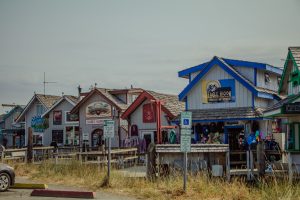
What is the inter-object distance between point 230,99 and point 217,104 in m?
0.96

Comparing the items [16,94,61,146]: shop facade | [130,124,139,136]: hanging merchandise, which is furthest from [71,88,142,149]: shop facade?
[16,94,61,146]: shop facade

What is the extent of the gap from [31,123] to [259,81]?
89.7ft

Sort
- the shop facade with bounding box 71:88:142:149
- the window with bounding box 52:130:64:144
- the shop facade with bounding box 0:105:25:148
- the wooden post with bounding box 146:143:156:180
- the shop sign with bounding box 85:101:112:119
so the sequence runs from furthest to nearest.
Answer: the shop facade with bounding box 0:105:25:148
the window with bounding box 52:130:64:144
the shop sign with bounding box 85:101:112:119
the shop facade with bounding box 71:88:142:149
the wooden post with bounding box 146:143:156:180

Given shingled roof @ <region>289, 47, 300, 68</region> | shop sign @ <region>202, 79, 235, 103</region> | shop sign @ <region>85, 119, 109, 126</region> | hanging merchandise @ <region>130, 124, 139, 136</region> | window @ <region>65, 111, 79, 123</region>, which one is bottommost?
hanging merchandise @ <region>130, 124, 139, 136</region>

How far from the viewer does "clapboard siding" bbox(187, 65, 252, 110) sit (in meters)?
25.6

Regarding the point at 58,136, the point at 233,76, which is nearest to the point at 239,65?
the point at 233,76

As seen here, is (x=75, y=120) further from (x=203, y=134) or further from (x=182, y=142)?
A: (x=182, y=142)

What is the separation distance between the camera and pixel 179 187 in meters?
13.8

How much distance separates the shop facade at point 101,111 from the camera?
119 feet

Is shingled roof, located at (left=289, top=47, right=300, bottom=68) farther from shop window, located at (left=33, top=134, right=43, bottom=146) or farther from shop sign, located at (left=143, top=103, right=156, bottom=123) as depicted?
shop window, located at (left=33, top=134, right=43, bottom=146)

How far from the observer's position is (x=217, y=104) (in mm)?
26781

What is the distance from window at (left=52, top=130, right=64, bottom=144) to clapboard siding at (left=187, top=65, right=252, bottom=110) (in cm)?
1825

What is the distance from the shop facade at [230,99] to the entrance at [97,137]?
39.5 ft

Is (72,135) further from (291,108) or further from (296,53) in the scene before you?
(291,108)
